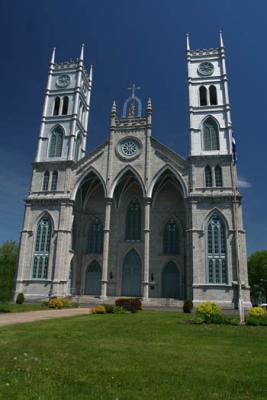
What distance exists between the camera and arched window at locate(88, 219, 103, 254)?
40250 millimetres

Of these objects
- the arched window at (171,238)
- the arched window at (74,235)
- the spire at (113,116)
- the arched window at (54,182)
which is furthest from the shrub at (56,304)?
the spire at (113,116)

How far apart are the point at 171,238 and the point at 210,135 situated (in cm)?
1328

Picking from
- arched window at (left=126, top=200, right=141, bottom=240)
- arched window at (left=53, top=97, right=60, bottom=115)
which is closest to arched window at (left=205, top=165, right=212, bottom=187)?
arched window at (left=126, top=200, right=141, bottom=240)

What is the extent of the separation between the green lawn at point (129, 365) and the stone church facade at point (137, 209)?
69.9 feet

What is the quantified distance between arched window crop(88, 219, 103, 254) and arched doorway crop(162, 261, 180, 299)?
28.2 ft

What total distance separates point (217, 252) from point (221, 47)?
2785cm

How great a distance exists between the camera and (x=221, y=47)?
1672 inches

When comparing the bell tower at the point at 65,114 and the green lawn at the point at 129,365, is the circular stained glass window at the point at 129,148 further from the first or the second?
the green lawn at the point at 129,365

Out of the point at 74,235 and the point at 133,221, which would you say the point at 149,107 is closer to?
the point at 133,221

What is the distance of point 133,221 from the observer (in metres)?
40.2

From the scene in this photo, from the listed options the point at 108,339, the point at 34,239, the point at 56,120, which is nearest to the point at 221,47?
the point at 56,120

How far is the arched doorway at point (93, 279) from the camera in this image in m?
39.2

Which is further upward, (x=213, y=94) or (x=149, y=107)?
(x=213, y=94)

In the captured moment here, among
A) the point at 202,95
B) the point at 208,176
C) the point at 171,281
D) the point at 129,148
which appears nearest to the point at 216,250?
the point at 171,281
